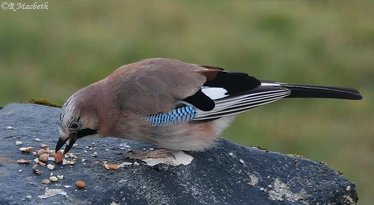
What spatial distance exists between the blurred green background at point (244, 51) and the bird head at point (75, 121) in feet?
10.7

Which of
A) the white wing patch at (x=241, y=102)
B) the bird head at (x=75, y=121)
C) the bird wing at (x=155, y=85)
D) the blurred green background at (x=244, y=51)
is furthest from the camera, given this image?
the blurred green background at (x=244, y=51)

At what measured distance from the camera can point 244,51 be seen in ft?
30.7

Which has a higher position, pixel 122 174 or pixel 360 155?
pixel 122 174

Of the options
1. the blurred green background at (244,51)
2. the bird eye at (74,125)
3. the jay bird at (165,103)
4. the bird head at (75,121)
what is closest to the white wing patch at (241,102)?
the jay bird at (165,103)

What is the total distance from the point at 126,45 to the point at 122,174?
186 inches

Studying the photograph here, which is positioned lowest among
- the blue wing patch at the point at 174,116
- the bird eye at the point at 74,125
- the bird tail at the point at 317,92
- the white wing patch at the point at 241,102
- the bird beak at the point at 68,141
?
the bird beak at the point at 68,141

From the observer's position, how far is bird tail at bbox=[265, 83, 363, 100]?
17.3ft

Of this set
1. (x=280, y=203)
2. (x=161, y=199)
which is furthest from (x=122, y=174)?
(x=280, y=203)

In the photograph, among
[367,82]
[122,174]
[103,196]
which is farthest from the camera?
[367,82]

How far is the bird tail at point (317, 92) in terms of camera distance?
529 centimetres

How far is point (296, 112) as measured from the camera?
28.2 ft

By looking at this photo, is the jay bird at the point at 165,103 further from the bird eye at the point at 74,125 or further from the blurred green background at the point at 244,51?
the blurred green background at the point at 244,51

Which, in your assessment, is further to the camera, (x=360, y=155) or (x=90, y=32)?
(x=90, y=32)

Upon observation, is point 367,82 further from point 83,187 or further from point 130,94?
point 83,187
